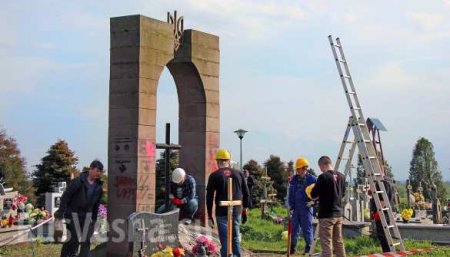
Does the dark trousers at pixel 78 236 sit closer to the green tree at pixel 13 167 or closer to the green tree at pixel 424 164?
the green tree at pixel 13 167

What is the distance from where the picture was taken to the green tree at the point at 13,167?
32.1 m

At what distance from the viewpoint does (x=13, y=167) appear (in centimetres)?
3338

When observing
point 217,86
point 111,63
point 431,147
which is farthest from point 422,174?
point 111,63

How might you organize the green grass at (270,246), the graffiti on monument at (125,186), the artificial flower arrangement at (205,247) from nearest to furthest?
the artificial flower arrangement at (205,247)
the graffiti on monument at (125,186)
the green grass at (270,246)

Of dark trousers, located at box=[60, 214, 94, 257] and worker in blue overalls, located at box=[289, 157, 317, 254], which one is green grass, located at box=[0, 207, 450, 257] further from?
dark trousers, located at box=[60, 214, 94, 257]

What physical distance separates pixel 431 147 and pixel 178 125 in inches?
1528

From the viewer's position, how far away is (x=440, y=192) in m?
45.7

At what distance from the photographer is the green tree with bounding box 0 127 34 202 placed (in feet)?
105

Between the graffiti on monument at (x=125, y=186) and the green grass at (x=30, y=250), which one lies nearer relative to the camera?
the graffiti on monument at (x=125, y=186)

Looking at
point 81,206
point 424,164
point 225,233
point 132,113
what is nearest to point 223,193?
point 225,233

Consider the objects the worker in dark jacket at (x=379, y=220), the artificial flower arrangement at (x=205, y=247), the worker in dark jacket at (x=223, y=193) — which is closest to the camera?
the worker in dark jacket at (x=223, y=193)

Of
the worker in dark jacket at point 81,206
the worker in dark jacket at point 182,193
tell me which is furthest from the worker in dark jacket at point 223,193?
the worker in dark jacket at point 182,193

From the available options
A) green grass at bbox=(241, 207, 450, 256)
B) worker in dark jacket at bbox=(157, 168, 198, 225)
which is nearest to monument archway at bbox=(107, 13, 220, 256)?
worker in dark jacket at bbox=(157, 168, 198, 225)

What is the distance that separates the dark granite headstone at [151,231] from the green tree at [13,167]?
21.8 meters
